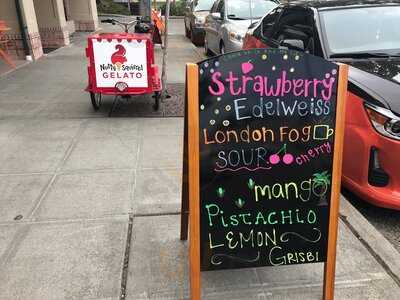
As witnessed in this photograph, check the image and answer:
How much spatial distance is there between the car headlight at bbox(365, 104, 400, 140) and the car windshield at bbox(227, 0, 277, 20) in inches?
270

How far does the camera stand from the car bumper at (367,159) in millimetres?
3268

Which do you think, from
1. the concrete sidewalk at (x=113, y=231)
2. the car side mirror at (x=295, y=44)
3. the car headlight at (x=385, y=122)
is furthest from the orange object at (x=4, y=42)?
the car headlight at (x=385, y=122)

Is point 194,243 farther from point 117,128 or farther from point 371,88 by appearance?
point 117,128

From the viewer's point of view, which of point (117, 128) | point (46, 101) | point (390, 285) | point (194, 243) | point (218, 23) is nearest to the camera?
point (194, 243)

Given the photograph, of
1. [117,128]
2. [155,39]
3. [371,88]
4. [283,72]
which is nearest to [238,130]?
[283,72]

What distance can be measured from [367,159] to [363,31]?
1.76 m

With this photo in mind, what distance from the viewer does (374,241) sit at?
121 inches

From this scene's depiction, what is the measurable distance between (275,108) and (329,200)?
0.62 metres

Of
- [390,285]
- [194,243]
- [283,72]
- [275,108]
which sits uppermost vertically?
[283,72]

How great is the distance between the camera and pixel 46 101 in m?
6.91

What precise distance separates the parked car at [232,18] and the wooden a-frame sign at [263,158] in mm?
6820

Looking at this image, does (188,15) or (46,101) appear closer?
(46,101)

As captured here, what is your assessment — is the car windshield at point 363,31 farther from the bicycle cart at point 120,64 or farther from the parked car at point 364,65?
the bicycle cart at point 120,64

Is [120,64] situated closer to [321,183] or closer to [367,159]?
[367,159]
